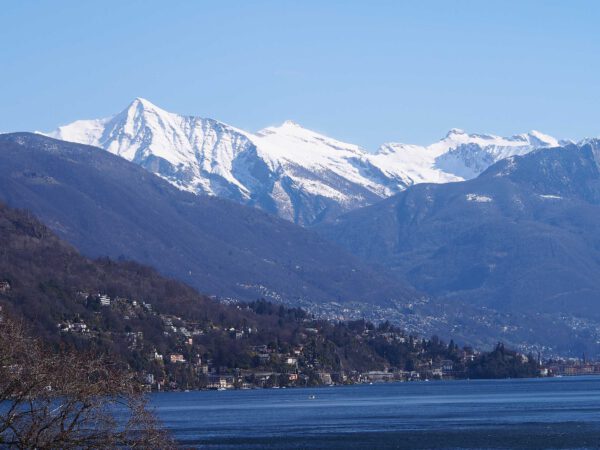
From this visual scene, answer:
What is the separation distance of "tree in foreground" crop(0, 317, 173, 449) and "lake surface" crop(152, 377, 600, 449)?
52170mm

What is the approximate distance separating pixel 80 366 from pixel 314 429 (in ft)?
240

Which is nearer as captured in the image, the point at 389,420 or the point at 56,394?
the point at 56,394

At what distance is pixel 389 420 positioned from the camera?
408 ft

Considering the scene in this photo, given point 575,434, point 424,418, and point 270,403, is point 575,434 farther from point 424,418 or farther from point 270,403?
point 270,403

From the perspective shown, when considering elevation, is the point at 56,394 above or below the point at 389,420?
above

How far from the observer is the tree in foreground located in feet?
128

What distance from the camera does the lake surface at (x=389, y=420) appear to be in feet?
315

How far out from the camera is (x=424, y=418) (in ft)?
417

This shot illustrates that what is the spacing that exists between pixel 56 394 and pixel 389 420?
87.0 m

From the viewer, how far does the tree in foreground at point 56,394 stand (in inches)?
1531

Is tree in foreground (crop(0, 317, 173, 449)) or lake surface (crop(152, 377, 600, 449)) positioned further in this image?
lake surface (crop(152, 377, 600, 449))

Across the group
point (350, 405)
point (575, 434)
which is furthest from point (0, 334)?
point (350, 405)

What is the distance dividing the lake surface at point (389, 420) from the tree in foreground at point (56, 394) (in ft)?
171

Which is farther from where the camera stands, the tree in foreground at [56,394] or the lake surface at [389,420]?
the lake surface at [389,420]
